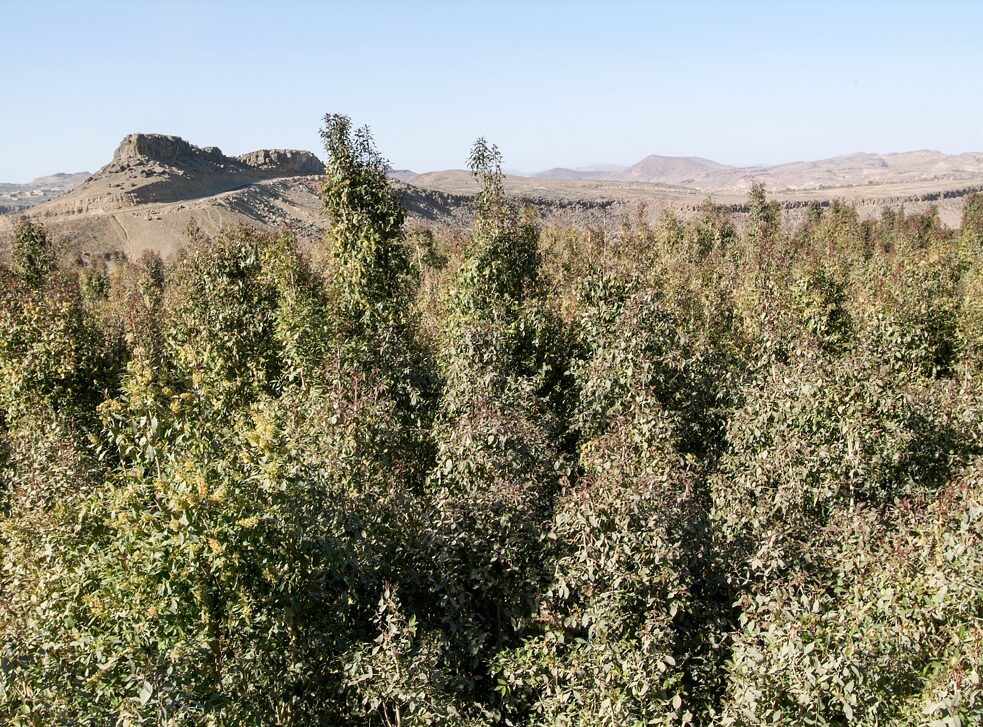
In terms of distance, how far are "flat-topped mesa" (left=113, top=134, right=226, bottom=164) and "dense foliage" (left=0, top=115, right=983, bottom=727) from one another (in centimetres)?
16669

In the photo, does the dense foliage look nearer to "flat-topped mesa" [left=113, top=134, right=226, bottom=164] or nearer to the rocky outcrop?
the rocky outcrop

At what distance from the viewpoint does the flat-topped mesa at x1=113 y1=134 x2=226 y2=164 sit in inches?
6186

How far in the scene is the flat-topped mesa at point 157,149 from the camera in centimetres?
15712

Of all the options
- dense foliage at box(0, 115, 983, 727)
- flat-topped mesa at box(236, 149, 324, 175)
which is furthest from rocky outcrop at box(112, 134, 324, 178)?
dense foliage at box(0, 115, 983, 727)

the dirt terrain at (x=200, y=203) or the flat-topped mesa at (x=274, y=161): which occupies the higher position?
the flat-topped mesa at (x=274, y=161)

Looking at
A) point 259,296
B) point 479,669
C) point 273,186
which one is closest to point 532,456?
point 479,669

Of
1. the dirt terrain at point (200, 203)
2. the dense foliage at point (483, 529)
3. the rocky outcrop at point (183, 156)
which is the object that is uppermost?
the rocky outcrop at point (183, 156)

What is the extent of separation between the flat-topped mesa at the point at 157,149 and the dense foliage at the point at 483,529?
166688 millimetres

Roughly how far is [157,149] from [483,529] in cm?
18098

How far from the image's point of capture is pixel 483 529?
8.80 m

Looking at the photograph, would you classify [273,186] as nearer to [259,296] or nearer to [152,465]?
[259,296]

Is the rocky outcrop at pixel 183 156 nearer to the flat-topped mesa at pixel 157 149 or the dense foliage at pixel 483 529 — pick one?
the flat-topped mesa at pixel 157 149

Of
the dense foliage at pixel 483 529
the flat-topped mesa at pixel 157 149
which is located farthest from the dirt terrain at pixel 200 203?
the dense foliage at pixel 483 529

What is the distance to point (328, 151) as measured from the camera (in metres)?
14.8
